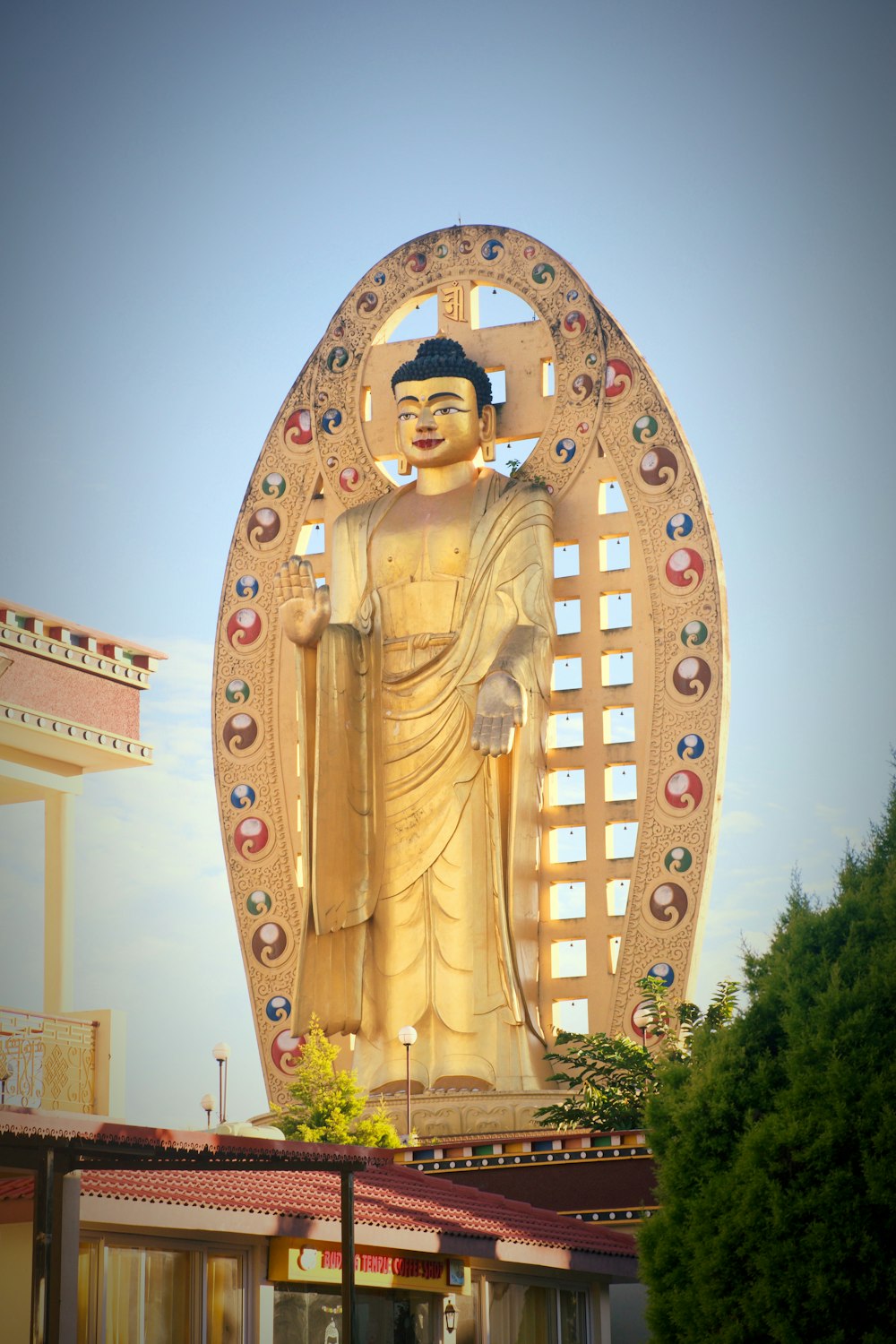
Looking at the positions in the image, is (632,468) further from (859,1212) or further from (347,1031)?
(859,1212)

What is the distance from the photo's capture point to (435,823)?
1955 centimetres

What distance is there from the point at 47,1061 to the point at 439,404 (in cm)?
912

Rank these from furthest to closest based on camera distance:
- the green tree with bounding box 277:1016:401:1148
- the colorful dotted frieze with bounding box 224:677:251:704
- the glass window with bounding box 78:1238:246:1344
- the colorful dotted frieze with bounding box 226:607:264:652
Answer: the colorful dotted frieze with bounding box 226:607:264:652, the colorful dotted frieze with bounding box 224:677:251:704, the green tree with bounding box 277:1016:401:1148, the glass window with bounding box 78:1238:246:1344

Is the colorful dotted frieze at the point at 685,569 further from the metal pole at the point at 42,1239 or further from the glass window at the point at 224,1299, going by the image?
the metal pole at the point at 42,1239

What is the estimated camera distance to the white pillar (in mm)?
14148

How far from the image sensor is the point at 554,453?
20.4 m

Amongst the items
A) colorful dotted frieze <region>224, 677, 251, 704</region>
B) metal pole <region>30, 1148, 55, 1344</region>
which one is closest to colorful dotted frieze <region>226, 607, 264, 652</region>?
colorful dotted frieze <region>224, 677, 251, 704</region>

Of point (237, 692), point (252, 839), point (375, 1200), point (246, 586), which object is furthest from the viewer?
Result: point (246, 586)

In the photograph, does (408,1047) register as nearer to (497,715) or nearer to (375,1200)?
(497,715)

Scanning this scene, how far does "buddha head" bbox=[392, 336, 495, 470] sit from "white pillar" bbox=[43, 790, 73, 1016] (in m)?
6.65

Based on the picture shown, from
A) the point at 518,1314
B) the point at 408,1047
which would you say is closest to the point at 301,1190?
the point at 518,1314

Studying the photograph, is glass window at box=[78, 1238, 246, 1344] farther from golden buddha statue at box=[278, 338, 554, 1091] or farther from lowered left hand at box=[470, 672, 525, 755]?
lowered left hand at box=[470, 672, 525, 755]

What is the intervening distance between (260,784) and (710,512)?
4.63 m

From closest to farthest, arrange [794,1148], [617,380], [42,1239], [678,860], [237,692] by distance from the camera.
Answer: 1. [42,1239]
2. [794,1148]
3. [678,860]
4. [617,380]
5. [237,692]
